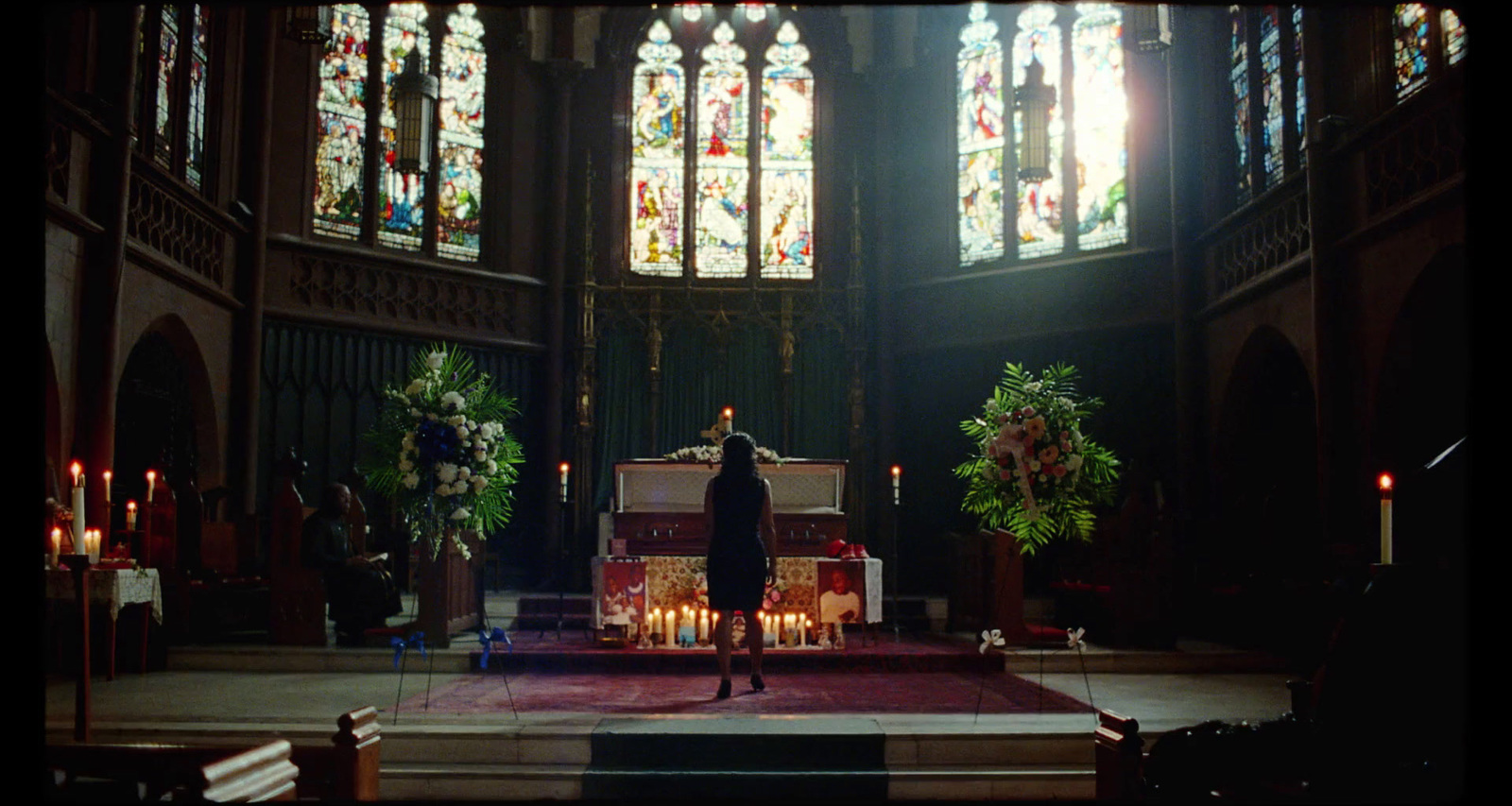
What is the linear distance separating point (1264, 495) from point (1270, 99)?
3651 millimetres

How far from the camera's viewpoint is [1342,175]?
8992mm

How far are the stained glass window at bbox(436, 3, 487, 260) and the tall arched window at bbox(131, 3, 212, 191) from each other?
285 centimetres

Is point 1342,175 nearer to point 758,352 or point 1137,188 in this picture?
point 1137,188

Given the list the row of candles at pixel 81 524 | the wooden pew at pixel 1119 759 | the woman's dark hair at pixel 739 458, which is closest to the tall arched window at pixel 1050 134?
the woman's dark hair at pixel 739 458

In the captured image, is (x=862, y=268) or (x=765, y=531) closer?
(x=765, y=531)

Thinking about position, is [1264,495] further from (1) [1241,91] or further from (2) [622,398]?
(2) [622,398]

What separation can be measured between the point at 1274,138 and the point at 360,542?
29.4ft

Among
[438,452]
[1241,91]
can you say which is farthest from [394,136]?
[1241,91]

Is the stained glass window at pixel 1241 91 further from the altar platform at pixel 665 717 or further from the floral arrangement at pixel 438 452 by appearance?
the floral arrangement at pixel 438 452

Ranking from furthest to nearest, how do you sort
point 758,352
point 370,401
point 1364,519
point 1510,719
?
point 758,352, point 370,401, point 1364,519, point 1510,719

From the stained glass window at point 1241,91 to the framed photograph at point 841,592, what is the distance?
555 cm

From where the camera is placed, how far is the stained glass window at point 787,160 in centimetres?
1465

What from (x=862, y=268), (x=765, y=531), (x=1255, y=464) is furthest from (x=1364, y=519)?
(x=862, y=268)

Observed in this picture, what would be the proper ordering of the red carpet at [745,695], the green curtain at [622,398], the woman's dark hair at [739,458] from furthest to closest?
the green curtain at [622,398], the woman's dark hair at [739,458], the red carpet at [745,695]
